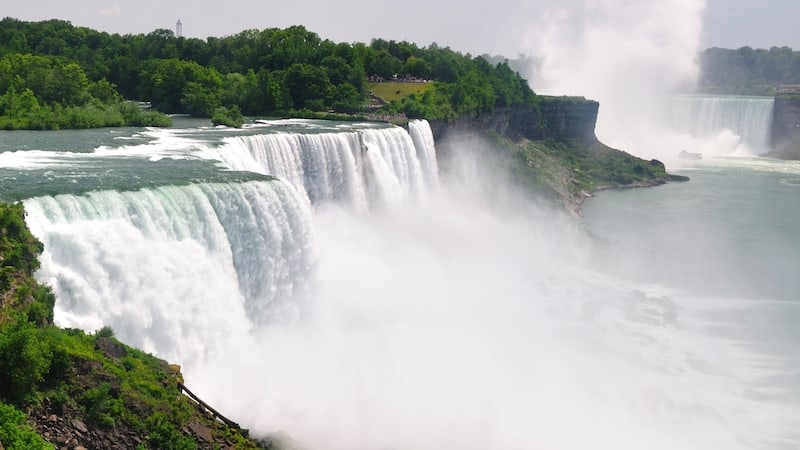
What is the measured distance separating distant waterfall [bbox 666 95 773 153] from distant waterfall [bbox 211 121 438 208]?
46726 mm

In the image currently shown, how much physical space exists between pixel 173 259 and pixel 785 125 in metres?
66.5

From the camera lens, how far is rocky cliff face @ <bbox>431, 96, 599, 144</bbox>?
49544 mm

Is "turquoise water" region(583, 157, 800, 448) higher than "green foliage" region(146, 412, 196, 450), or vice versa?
"green foliage" region(146, 412, 196, 450)

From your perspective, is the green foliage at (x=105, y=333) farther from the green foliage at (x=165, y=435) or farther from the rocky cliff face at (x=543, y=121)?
the rocky cliff face at (x=543, y=121)

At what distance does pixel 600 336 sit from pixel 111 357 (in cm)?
1530

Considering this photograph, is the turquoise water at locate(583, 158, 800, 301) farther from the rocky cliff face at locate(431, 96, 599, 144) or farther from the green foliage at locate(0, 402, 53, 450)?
the green foliage at locate(0, 402, 53, 450)

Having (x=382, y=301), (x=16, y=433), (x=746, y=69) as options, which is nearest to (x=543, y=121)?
(x=382, y=301)

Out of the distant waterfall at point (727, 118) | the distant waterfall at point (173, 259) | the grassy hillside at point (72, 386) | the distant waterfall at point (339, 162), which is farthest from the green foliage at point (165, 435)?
the distant waterfall at point (727, 118)

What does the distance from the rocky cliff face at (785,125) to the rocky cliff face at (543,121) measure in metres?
17.9

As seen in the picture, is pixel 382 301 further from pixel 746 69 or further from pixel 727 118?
pixel 746 69

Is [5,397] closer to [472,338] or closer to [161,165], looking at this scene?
[161,165]

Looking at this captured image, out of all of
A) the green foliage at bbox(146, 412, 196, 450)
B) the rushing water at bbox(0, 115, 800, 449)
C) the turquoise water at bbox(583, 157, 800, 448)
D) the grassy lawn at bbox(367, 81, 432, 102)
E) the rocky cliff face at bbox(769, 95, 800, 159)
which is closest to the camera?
the green foliage at bbox(146, 412, 196, 450)

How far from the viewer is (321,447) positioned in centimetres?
1496

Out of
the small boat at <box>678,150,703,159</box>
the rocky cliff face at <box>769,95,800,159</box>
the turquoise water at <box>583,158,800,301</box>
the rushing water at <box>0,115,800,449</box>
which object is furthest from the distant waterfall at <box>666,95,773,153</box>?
the rushing water at <box>0,115,800,449</box>
